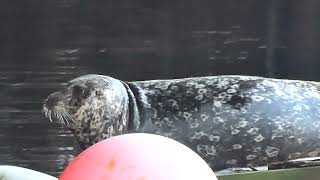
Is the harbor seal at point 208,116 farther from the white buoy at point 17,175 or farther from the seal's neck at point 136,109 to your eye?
the white buoy at point 17,175

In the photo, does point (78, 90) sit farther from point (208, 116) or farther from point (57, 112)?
point (208, 116)

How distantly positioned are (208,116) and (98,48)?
120 centimetres

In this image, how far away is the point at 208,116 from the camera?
9.86 ft

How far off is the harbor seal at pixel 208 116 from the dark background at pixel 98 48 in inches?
37.4

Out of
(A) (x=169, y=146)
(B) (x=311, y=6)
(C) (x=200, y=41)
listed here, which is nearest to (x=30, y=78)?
(C) (x=200, y=41)

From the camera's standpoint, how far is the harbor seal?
289 centimetres

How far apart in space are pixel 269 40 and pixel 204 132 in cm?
138

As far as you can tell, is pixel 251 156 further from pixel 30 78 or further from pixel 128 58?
pixel 30 78

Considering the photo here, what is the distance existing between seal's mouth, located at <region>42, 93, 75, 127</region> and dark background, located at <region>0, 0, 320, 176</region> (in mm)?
928

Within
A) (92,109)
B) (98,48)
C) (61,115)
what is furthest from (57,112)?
(98,48)

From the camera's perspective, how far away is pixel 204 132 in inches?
118

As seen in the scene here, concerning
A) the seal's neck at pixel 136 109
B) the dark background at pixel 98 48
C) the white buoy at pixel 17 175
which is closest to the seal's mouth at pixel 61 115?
the seal's neck at pixel 136 109

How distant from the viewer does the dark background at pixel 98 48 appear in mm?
3959

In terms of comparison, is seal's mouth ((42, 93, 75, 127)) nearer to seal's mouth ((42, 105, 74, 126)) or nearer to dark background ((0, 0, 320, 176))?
seal's mouth ((42, 105, 74, 126))
